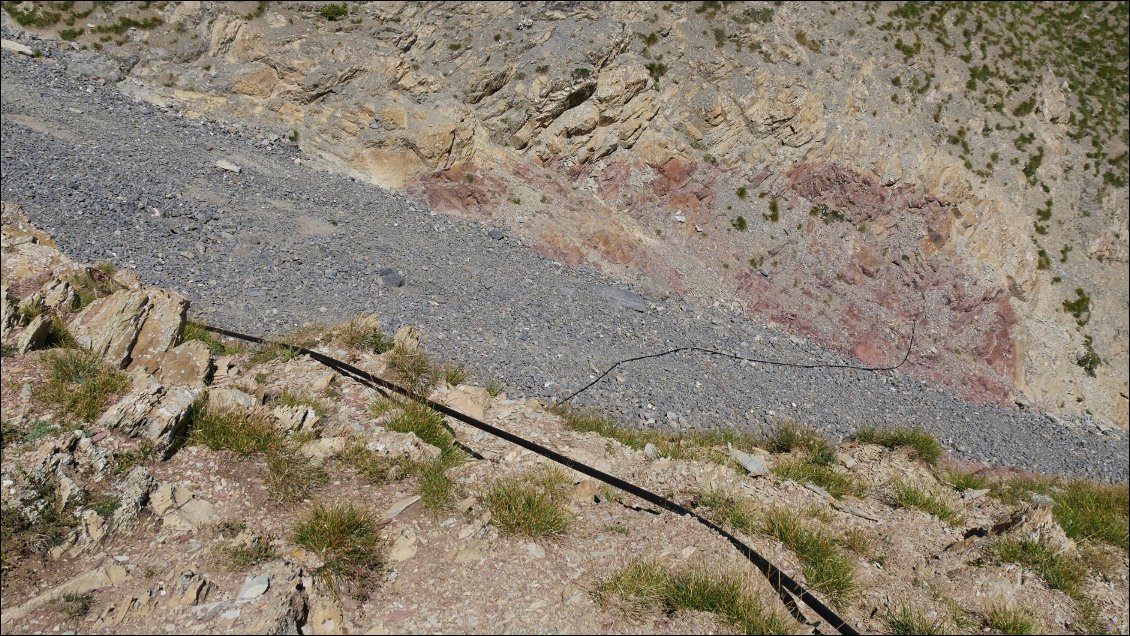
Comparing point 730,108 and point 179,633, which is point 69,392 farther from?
point 730,108

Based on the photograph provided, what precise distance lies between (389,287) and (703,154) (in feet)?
37.1

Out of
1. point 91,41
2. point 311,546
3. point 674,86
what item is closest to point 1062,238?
point 674,86

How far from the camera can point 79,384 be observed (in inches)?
230

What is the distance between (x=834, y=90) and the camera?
1998 centimetres

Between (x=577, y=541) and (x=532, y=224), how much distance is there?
11746 millimetres

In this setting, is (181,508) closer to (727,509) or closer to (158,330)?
(158,330)

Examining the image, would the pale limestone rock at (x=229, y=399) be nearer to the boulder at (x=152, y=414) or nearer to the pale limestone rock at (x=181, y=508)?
the boulder at (x=152, y=414)

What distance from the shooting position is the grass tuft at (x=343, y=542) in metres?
4.90

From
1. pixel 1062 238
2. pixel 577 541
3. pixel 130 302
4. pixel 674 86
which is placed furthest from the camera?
pixel 1062 238

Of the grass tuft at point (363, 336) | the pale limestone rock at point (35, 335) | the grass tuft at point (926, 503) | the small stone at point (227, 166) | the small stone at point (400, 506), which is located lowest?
the grass tuft at point (926, 503)

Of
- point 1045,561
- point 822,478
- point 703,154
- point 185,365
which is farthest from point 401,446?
point 703,154

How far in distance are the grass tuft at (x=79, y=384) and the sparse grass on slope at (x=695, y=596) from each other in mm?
5045

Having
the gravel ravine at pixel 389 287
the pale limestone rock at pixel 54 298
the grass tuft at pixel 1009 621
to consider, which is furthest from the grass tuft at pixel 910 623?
the pale limestone rock at pixel 54 298

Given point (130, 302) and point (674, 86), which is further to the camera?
point (674, 86)
